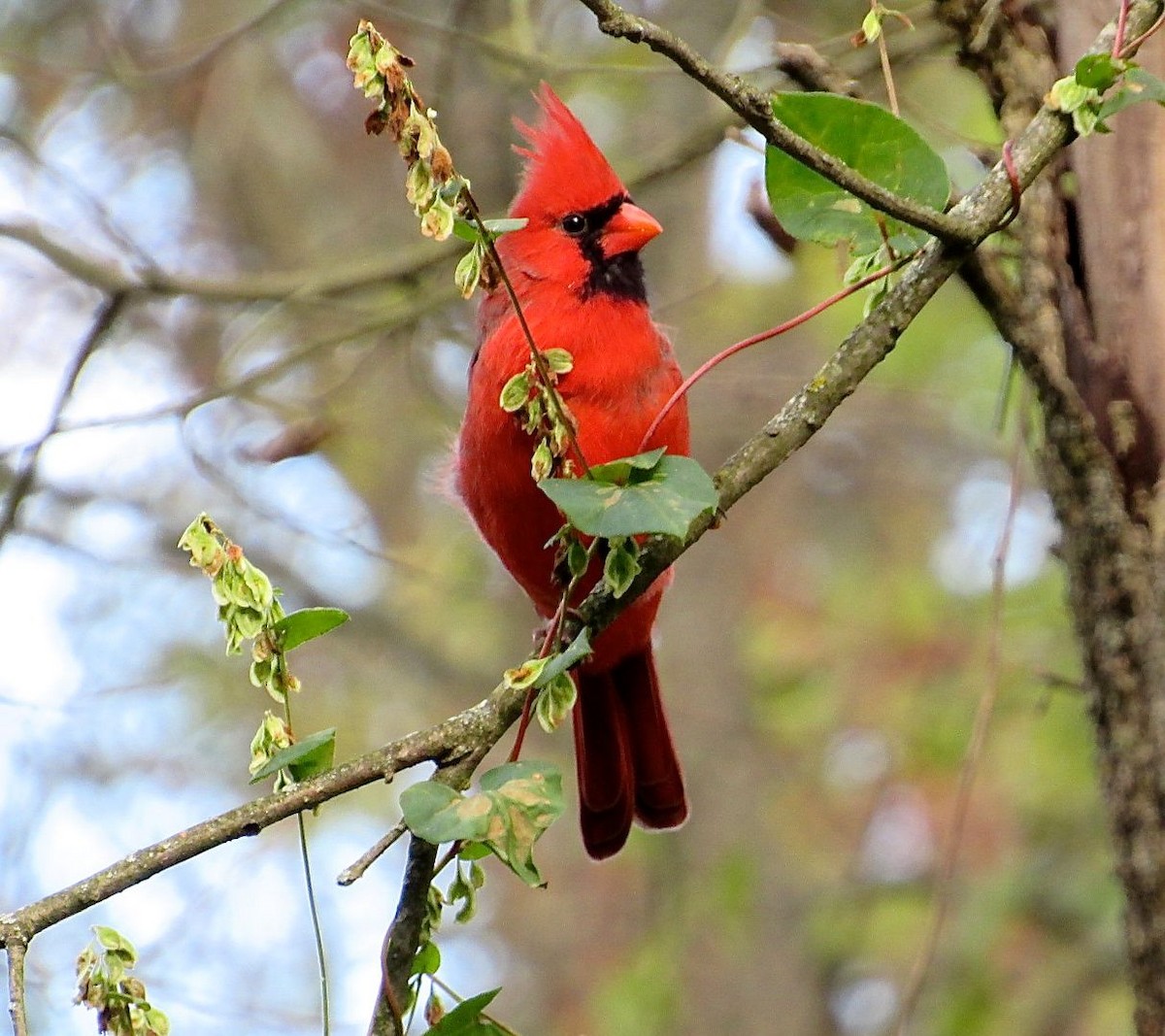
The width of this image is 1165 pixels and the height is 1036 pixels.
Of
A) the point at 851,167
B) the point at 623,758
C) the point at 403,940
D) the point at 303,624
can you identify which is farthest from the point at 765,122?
the point at 623,758

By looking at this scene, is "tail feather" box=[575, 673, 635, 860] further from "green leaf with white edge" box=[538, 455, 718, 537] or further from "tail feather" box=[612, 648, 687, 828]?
"green leaf with white edge" box=[538, 455, 718, 537]

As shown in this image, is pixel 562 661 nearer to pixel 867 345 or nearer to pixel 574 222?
pixel 867 345

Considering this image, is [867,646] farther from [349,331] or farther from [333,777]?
[333,777]

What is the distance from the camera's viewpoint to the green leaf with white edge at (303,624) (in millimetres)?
1636

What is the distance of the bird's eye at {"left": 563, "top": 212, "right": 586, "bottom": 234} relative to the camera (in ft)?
9.52

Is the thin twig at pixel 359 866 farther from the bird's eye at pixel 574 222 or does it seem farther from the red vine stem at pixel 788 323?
the bird's eye at pixel 574 222

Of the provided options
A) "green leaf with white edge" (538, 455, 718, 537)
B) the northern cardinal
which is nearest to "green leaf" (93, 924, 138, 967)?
"green leaf with white edge" (538, 455, 718, 537)

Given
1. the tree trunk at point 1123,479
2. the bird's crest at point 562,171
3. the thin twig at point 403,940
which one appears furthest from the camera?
the bird's crest at point 562,171

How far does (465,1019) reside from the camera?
165 centimetres

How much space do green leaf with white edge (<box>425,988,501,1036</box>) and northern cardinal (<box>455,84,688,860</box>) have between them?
0.91 metres

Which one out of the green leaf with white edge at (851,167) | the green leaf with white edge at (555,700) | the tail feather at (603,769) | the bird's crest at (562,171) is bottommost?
the green leaf with white edge at (555,700)

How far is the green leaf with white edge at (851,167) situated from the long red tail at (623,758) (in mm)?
1463

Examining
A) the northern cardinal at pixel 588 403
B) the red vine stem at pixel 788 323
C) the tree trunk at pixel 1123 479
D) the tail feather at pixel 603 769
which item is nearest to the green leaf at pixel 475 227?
the red vine stem at pixel 788 323

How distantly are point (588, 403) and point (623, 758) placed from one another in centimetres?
90
